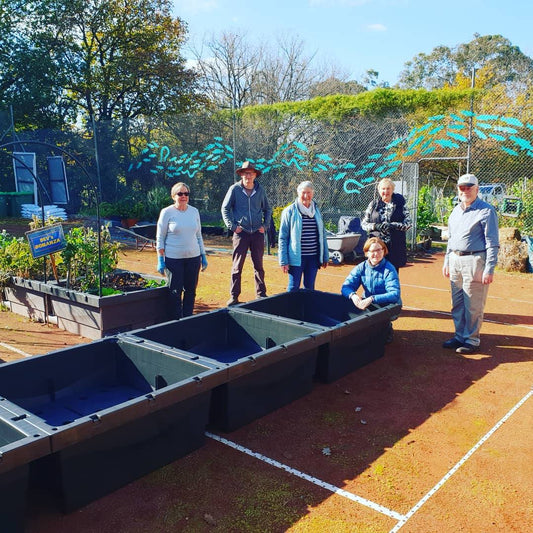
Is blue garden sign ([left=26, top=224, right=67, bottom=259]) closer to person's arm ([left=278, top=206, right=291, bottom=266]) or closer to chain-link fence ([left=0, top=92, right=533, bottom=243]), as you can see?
person's arm ([left=278, top=206, right=291, bottom=266])

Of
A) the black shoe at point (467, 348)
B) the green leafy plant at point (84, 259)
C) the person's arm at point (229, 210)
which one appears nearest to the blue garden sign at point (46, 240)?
the green leafy plant at point (84, 259)

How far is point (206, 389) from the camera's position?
344 centimetres

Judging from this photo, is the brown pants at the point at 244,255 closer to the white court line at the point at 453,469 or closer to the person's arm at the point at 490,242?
the person's arm at the point at 490,242

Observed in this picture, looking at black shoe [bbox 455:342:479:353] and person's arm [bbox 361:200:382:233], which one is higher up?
person's arm [bbox 361:200:382:233]

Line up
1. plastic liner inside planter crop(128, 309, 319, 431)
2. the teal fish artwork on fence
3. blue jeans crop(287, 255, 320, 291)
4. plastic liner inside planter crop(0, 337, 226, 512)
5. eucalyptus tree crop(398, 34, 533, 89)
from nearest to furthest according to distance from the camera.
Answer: plastic liner inside planter crop(0, 337, 226, 512)
plastic liner inside planter crop(128, 309, 319, 431)
blue jeans crop(287, 255, 320, 291)
the teal fish artwork on fence
eucalyptus tree crop(398, 34, 533, 89)

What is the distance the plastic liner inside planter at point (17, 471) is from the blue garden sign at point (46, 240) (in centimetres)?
356

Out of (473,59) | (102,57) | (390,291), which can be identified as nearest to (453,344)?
(390,291)

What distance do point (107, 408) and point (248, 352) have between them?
187 cm

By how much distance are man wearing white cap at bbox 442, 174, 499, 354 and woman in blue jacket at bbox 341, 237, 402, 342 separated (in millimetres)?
642

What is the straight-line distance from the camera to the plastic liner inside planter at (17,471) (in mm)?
2496

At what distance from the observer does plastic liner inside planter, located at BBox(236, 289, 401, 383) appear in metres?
4.73

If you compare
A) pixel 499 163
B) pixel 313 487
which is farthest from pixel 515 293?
pixel 313 487

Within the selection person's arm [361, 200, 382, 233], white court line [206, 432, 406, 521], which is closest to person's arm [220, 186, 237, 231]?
person's arm [361, 200, 382, 233]

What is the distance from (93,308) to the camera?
5.80 m
